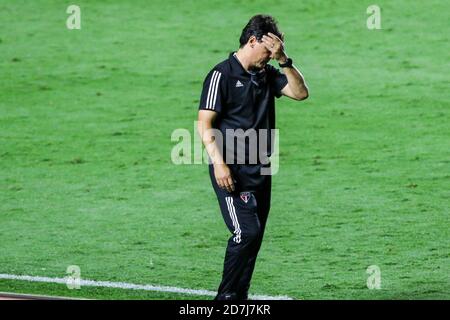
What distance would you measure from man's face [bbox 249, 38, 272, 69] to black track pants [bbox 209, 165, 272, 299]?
2.33 feet

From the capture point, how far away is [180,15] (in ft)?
70.3

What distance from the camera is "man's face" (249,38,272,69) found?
8.46 m

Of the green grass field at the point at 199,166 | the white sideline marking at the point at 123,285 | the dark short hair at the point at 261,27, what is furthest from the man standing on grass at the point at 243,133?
the green grass field at the point at 199,166

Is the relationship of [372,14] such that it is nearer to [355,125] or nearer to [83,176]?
[355,125]

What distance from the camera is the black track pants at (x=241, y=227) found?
27.7ft

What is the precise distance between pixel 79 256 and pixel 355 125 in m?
6.13

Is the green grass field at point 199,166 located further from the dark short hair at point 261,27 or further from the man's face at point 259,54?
the dark short hair at point 261,27

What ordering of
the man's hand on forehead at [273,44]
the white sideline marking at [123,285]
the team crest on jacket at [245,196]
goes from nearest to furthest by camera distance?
1. the man's hand on forehead at [273,44]
2. the team crest on jacket at [245,196]
3. the white sideline marking at [123,285]

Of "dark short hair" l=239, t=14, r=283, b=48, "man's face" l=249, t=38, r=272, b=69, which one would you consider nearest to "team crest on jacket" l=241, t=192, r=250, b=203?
"man's face" l=249, t=38, r=272, b=69

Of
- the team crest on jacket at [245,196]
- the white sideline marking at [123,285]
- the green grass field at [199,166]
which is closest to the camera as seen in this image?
the team crest on jacket at [245,196]

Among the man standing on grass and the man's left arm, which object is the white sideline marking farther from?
the man's left arm

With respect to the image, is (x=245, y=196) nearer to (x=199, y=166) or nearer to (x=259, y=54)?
(x=259, y=54)

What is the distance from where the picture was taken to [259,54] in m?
8.50
